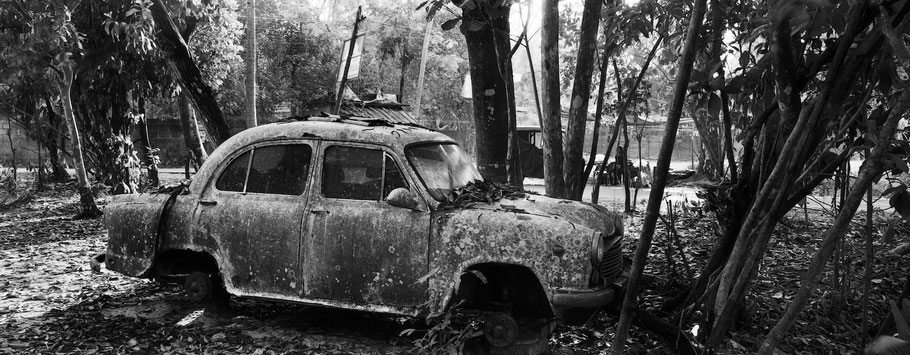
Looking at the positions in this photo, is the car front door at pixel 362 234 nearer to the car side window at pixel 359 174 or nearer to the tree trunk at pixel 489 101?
the car side window at pixel 359 174

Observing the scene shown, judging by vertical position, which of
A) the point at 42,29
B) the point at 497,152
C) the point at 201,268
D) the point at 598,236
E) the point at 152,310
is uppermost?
the point at 42,29

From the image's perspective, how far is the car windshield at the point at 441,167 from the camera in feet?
17.4

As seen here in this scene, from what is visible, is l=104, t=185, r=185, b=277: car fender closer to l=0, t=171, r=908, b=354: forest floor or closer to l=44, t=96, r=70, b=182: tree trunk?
l=0, t=171, r=908, b=354: forest floor

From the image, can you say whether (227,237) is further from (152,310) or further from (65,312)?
(65,312)

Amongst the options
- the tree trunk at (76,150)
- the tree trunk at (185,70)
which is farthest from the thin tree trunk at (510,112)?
the tree trunk at (76,150)

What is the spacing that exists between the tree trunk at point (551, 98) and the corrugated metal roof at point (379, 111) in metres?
14.5

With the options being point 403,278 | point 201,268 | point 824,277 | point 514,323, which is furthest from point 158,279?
point 824,277

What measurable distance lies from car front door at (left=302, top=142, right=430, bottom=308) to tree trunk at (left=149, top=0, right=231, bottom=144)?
5.30m

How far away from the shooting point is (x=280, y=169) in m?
5.64

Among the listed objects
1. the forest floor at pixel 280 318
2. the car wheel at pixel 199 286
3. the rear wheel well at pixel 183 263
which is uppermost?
the rear wheel well at pixel 183 263

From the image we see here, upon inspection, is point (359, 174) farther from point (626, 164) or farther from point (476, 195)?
point (626, 164)

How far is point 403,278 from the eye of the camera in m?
5.01

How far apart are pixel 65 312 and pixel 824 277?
743 centimetres

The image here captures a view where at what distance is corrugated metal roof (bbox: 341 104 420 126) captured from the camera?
2169 cm
